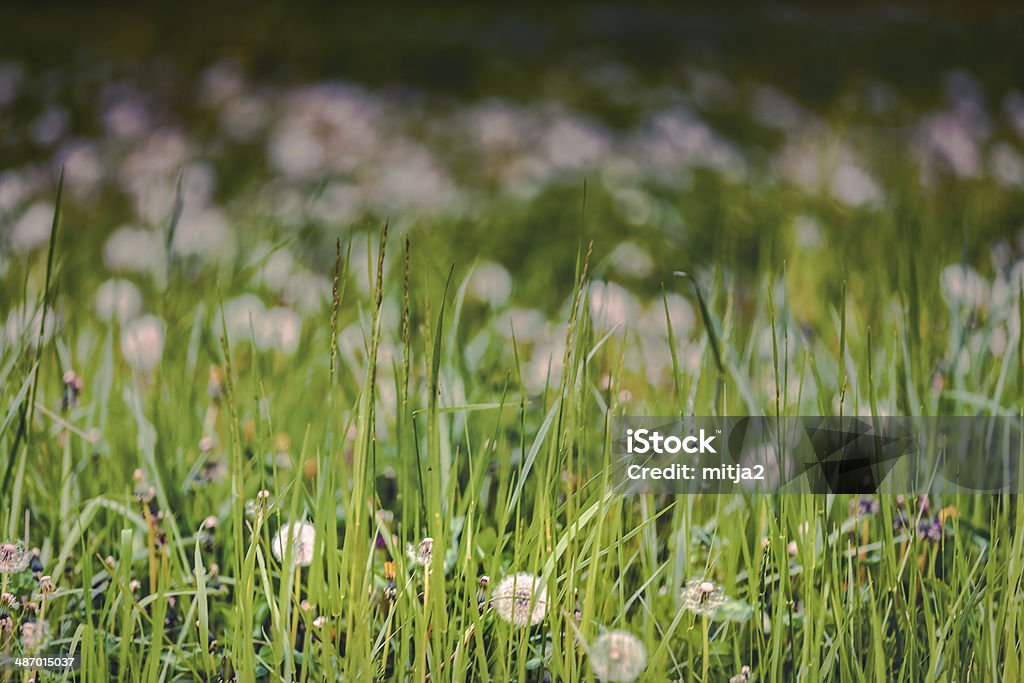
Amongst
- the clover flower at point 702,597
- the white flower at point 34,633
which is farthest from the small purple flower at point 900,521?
the white flower at point 34,633

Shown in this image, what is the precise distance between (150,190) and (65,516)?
0.39 metres

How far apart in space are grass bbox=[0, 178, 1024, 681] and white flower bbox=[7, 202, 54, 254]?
0.38 feet

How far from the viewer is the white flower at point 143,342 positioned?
81 centimetres

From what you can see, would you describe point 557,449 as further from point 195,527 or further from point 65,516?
point 65,516

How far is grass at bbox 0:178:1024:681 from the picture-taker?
66 centimetres

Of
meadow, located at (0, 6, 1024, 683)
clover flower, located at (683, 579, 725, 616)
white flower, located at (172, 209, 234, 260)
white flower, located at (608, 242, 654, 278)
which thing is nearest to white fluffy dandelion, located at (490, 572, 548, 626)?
meadow, located at (0, 6, 1024, 683)

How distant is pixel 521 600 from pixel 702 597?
16 cm

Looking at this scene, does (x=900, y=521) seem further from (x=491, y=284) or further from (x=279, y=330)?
(x=279, y=330)

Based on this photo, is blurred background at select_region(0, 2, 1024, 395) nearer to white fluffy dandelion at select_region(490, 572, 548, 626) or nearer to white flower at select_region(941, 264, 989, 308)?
white flower at select_region(941, 264, 989, 308)

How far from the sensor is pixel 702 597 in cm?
68

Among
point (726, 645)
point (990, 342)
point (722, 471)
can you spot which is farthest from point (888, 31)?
point (726, 645)

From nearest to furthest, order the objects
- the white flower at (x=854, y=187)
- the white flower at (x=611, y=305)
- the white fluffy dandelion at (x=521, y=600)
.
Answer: the white fluffy dandelion at (x=521, y=600), the white flower at (x=611, y=305), the white flower at (x=854, y=187)

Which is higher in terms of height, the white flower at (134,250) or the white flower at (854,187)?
the white flower at (854,187)

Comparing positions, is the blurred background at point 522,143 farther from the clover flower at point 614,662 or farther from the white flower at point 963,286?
the clover flower at point 614,662
